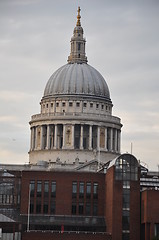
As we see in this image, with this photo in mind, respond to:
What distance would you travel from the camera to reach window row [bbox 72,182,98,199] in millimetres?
151500

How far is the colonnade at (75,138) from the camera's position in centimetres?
19525

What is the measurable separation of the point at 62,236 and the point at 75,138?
58656 millimetres

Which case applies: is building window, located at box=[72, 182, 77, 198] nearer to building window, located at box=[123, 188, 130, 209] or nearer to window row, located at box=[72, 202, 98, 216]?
window row, located at box=[72, 202, 98, 216]

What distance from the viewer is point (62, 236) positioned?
14000 centimetres

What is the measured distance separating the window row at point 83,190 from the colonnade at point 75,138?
4217 centimetres

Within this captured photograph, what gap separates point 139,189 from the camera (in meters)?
142

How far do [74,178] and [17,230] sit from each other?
16847mm

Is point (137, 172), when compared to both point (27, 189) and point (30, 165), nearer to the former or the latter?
point (27, 189)

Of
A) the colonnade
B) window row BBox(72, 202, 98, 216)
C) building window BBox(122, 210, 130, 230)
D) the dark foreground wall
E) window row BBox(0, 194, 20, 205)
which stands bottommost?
the dark foreground wall

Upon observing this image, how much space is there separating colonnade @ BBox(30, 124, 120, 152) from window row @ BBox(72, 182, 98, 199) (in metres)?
42.2

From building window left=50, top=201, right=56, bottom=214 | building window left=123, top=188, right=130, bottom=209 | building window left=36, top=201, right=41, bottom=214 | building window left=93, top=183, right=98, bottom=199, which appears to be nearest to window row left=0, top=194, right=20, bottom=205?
building window left=36, top=201, right=41, bottom=214

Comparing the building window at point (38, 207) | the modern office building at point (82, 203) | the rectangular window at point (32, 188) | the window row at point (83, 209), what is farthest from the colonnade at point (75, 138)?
the building window at point (38, 207)

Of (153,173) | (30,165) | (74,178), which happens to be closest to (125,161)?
(74,178)

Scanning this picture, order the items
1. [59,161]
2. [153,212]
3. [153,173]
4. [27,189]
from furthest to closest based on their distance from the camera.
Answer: [59,161], [153,173], [27,189], [153,212]
